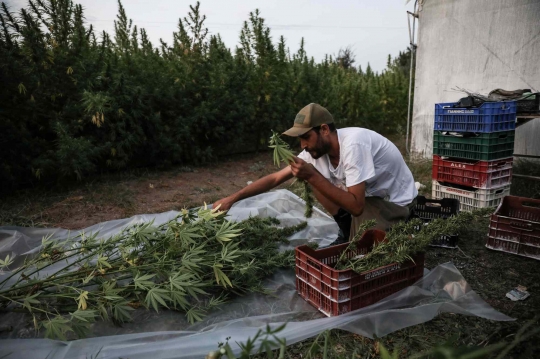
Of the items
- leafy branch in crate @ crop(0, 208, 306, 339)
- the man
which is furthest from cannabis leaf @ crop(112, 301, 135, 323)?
the man

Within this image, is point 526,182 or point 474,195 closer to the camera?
point 474,195

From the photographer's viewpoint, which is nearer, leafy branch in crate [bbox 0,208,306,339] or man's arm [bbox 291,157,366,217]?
leafy branch in crate [bbox 0,208,306,339]

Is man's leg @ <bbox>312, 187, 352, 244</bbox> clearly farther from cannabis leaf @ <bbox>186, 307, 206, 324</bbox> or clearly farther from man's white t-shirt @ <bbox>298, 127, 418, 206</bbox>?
cannabis leaf @ <bbox>186, 307, 206, 324</bbox>

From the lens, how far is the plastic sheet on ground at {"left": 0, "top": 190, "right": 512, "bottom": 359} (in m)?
1.85

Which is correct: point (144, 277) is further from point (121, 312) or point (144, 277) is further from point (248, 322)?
point (248, 322)

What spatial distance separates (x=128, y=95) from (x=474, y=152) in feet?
14.8

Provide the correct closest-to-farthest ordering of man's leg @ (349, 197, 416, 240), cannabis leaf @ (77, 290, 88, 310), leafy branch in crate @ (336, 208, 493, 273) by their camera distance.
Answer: cannabis leaf @ (77, 290, 88, 310) → leafy branch in crate @ (336, 208, 493, 273) → man's leg @ (349, 197, 416, 240)

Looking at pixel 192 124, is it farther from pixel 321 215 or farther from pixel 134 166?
pixel 321 215

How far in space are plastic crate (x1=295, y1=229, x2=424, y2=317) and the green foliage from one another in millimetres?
3493

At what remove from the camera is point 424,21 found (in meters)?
6.34

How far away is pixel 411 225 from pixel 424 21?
5179 millimetres

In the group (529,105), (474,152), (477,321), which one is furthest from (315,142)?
(529,105)

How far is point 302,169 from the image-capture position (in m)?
2.48

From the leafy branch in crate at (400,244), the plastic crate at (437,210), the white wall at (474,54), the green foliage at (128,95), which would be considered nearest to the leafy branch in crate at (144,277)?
the leafy branch in crate at (400,244)
